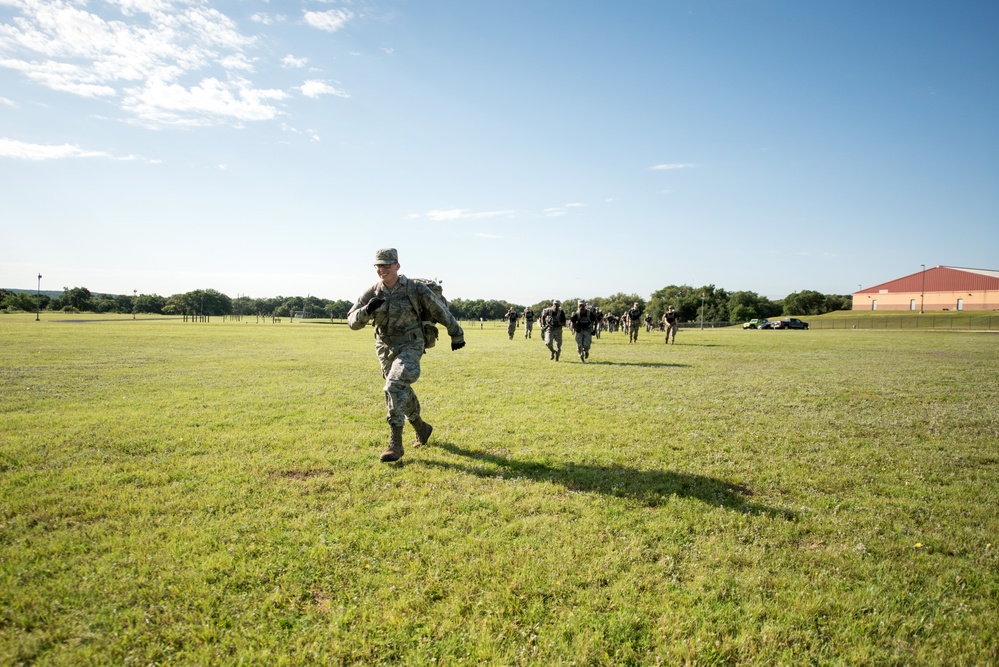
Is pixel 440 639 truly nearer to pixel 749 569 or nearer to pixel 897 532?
pixel 749 569

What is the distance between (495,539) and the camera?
454 cm

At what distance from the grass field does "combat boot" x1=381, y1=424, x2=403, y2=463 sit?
17 centimetres

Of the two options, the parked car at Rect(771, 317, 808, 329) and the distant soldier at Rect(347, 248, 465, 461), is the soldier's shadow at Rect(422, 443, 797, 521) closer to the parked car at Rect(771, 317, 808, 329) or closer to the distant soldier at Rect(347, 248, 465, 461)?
the distant soldier at Rect(347, 248, 465, 461)

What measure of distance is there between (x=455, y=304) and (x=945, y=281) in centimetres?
13069

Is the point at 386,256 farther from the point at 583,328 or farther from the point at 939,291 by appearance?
the point at 939,291

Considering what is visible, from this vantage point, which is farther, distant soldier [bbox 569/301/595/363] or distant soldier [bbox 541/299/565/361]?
distant soldier [bbox 541/299/565/361]

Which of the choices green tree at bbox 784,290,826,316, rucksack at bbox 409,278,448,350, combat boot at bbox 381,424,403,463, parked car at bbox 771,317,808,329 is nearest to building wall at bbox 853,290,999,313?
green tree at bbox 784,290,826,316

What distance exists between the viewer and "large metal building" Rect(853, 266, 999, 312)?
101938mm

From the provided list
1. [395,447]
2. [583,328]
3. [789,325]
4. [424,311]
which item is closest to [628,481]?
[395,447]

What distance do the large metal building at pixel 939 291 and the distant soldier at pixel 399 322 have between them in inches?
5310

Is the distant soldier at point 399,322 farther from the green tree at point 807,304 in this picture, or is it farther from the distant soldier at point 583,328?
the green tree at point 807,304

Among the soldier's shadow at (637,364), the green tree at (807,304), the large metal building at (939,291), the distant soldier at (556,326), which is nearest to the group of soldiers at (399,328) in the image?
the soldier's shadow at (637,364)

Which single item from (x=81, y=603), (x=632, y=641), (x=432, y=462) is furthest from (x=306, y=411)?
(x=632, y=641)

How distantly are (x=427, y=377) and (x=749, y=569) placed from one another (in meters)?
12.4
